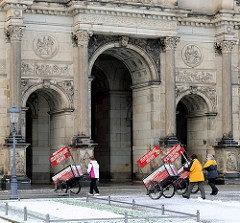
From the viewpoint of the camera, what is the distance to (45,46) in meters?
36.8

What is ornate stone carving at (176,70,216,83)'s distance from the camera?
40.3 metres

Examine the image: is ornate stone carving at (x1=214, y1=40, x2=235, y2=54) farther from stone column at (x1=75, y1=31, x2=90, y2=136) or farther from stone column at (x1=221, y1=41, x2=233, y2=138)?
stone column at (x1=75, y1=31, x2=90, y2=136)

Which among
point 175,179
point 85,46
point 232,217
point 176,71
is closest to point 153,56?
point 176,71

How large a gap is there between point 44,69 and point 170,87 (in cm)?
697

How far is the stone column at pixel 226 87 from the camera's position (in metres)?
40.6

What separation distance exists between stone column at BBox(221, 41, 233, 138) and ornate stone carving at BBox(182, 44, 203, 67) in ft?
4.72

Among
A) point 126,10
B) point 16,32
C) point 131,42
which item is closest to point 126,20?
point 126,10

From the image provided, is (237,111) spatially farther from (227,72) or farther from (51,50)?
(51,50)

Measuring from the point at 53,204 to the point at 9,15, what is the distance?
13.5 metres

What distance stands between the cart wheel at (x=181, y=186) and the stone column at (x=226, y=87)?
1157cm

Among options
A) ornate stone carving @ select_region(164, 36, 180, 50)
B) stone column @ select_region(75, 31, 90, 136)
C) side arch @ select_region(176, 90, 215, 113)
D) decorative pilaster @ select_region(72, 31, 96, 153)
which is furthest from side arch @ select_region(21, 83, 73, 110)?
side arch @ select_region(176, 90, 215, 113)

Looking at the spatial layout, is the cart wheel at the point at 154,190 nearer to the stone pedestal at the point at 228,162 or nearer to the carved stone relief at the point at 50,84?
the carved stone relief at the point at 50,84

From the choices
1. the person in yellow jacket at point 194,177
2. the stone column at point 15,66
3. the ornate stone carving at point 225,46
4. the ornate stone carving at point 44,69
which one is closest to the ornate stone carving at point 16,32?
the stone column at point 15,66

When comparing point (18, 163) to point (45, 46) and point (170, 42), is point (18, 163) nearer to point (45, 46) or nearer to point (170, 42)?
point (45, 46)
